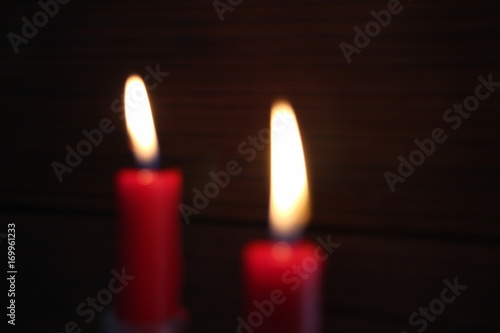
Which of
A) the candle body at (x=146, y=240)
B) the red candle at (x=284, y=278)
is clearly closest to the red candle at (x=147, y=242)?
the candle body at (x=146, y=240)

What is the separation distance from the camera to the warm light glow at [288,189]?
1.05 ft

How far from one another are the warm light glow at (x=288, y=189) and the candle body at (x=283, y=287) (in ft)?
0.04

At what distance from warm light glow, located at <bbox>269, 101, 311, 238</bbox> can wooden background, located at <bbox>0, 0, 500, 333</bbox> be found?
0.22 meters

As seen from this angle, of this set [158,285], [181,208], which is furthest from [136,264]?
[181,208]

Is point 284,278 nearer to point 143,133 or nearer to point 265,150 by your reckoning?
point 143,133

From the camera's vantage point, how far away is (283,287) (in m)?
0.30

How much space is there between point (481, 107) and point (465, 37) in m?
0.06

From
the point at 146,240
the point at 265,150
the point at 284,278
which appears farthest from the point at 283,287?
the point at 265,150

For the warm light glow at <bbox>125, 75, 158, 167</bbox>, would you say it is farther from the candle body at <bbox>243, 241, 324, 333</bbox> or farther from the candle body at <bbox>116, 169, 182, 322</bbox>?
the candle body at <bbox>243, 241, 324, 333</bbox>

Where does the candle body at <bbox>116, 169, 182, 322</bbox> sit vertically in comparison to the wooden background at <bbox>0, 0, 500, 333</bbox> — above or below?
below

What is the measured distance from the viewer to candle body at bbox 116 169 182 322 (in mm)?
411

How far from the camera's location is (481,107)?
1.76 ft

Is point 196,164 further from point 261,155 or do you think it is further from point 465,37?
point 465,37

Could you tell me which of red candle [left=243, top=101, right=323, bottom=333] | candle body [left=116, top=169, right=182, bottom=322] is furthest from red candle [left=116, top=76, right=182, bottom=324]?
red candle [left=243, top=101, right=323, bottom=333]
